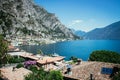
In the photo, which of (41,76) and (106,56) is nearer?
(41,76)

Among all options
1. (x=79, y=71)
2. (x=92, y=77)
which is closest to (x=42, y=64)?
(x=79, y=71)

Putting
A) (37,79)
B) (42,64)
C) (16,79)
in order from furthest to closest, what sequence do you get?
(42,64)
(16,79)
(37,79)

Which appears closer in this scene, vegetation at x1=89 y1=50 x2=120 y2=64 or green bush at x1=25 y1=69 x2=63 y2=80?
green bush at x1=25 y1=69 x2=63 y2=80

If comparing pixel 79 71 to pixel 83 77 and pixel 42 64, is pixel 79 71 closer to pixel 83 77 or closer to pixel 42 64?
pixel 83 77

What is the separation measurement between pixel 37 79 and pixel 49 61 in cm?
4481

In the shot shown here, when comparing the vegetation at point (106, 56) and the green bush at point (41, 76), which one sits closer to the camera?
the green bush at point (41, 76)

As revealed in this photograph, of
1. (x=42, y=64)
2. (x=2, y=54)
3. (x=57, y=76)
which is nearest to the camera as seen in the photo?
(x=2, y=54)

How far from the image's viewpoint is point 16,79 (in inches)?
1837

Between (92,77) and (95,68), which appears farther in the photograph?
(95,68)

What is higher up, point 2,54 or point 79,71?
point 2,54

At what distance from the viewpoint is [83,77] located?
39.8 metres

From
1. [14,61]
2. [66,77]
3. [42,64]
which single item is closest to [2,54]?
[66,77]

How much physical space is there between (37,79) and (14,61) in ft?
170

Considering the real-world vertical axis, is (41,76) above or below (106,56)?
above
